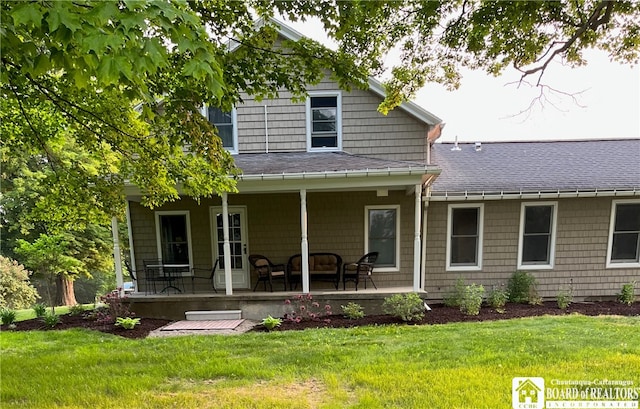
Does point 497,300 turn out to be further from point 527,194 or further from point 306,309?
point 306,309

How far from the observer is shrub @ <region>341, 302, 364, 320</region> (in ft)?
20.3

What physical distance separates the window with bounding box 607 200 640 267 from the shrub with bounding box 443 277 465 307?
12.0 feet

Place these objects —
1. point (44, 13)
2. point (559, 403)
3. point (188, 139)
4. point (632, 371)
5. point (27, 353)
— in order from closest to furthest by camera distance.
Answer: point (44, 13)
point (559, 403)
point (632, 371)
point (188, 139)
point (27, 353)

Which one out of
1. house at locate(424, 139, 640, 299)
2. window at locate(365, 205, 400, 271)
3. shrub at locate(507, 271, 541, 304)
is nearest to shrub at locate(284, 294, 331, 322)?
window at locate(365, 205, 400, 271)

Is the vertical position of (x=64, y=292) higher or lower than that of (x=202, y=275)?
lower

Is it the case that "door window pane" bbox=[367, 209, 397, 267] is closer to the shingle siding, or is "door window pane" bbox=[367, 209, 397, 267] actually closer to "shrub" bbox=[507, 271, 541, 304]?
the shingle siding

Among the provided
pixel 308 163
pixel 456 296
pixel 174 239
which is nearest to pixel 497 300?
pixel 456 296

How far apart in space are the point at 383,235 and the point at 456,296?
2.10 meters

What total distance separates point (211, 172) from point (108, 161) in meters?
2.14

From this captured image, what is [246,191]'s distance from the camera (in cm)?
663

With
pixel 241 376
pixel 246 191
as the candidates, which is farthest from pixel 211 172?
pixel 241 376

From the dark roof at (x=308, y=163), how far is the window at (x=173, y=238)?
213 centimetres

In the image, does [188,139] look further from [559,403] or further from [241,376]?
[559,403]

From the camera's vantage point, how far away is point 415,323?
5840 millimetres
